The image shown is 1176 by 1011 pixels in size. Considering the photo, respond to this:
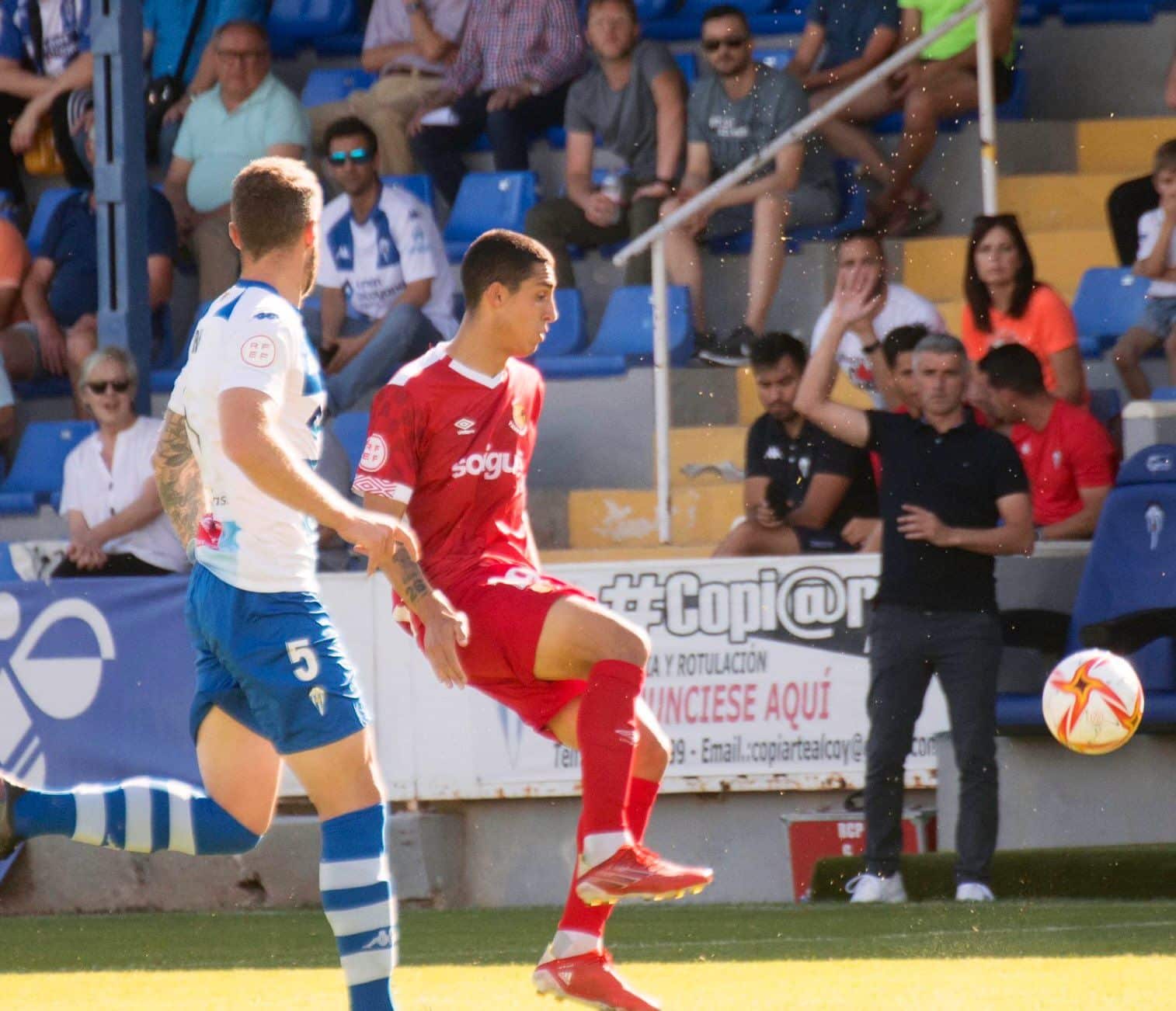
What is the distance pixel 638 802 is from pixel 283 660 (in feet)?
4.63

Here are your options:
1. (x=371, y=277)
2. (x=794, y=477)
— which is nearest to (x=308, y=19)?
(x=371, y=277)

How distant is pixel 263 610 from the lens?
5.23m

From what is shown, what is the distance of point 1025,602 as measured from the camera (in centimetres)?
988

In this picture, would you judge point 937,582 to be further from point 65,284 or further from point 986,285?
point 65,284

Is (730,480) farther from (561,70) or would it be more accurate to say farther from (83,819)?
(83,819)

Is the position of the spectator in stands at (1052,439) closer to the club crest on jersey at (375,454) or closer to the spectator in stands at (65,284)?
the club crest on jersey at (375,454)

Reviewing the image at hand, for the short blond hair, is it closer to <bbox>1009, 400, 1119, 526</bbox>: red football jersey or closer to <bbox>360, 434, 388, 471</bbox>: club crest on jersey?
<bbox>360, 434, 388, 471</bbox>: club crest on jersey

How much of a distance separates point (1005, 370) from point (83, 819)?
5491 millimetres

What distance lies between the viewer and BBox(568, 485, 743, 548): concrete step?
1125 centimetres

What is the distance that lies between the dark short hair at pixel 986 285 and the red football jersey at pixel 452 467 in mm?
4567

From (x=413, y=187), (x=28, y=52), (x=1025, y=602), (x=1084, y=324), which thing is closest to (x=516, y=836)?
(x=1025, y=602)

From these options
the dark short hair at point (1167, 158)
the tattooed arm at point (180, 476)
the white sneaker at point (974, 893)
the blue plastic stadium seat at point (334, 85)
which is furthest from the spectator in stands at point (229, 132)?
the tattooed arm at point (180, 476)

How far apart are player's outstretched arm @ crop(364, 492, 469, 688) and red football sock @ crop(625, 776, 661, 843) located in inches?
33.2

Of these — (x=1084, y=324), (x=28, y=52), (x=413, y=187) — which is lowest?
(x=1084, y=324)
